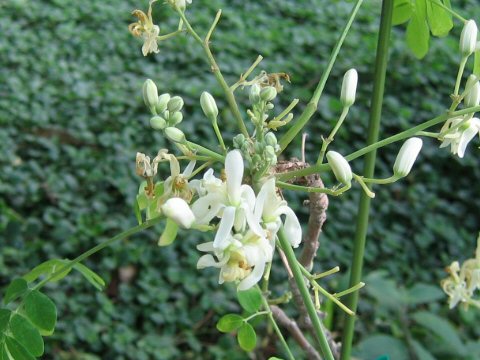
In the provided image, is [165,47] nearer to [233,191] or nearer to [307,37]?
[307,37]

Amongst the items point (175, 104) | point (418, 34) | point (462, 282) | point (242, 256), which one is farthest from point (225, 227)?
point (418, 34)

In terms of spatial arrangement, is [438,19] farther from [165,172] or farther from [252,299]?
[165,172]

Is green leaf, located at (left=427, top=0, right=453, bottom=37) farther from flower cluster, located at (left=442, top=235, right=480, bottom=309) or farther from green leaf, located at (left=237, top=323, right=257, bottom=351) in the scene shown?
green leaf, located at (left=237, top=323, right=257, bottom=351)

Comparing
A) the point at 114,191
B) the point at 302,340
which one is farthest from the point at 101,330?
the point at 302,340

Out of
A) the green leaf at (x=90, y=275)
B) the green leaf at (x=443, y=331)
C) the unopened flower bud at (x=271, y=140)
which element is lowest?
the green leaf at (x=443, y=331)

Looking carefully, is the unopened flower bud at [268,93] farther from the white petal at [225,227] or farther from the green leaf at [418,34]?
the green leaf at [418,34]

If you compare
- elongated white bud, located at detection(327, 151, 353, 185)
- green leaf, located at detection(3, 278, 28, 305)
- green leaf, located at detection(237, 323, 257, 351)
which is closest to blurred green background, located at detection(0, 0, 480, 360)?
green leaf, located at detection(237, 323, 257, 351)

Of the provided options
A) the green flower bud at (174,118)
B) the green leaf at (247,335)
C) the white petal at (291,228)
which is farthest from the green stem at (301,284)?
the green leaf at (247,335)
